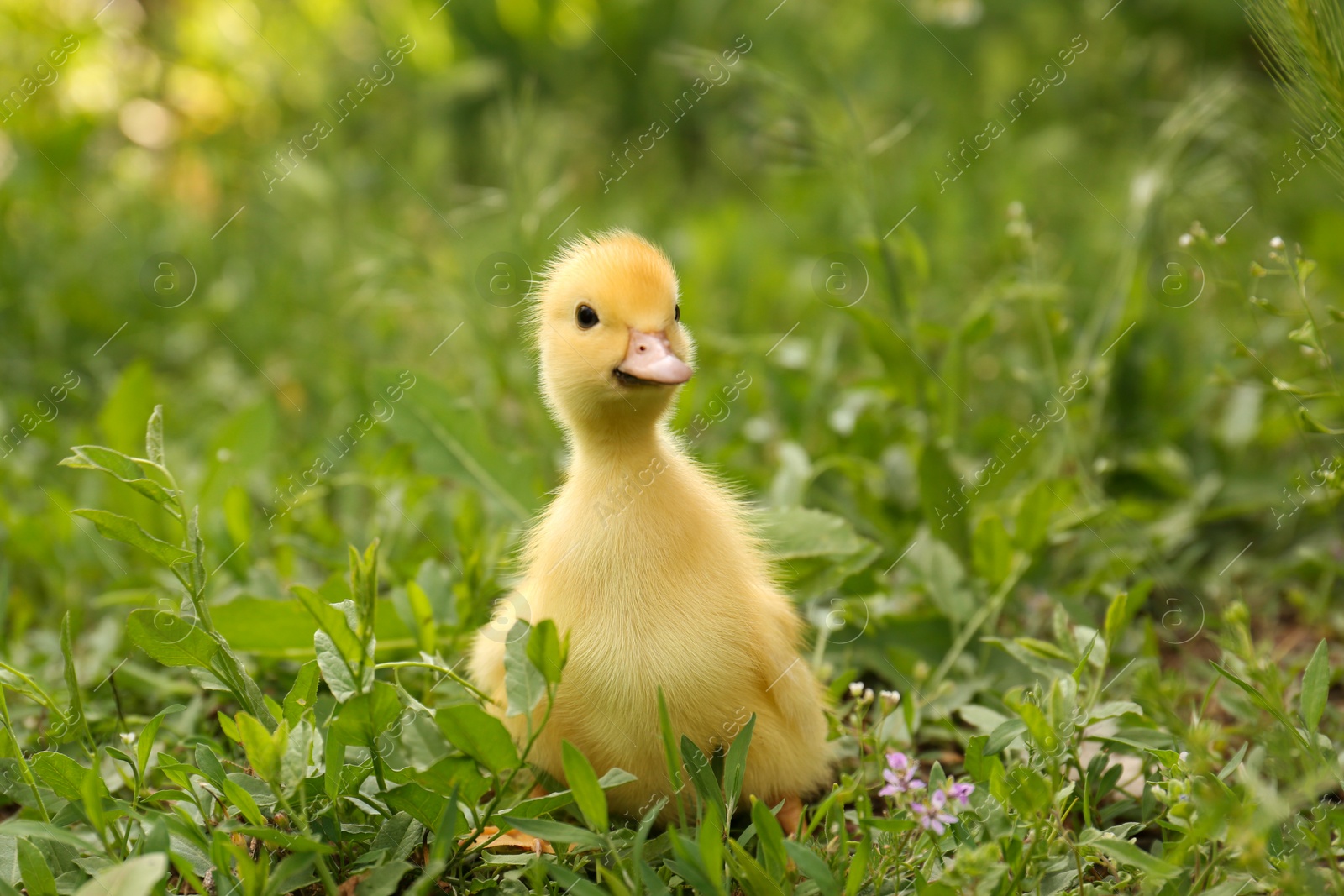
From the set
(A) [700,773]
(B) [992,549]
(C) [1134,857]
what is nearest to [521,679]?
(A) [700,773]

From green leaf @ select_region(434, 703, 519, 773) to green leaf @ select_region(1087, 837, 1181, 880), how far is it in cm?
102

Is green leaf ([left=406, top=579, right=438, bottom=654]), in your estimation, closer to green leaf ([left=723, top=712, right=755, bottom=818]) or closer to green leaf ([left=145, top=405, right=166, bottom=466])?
green leaf ([left=145, top=405, right=166, bottom=466])

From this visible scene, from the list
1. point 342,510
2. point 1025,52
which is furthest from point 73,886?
point 1025,52

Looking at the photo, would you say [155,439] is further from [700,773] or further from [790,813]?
[790,813]

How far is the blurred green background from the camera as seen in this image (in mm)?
3146

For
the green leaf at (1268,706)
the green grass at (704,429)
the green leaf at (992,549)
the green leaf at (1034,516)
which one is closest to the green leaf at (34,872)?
the green grass at (704,429)

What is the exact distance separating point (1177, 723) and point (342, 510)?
9.05 feet

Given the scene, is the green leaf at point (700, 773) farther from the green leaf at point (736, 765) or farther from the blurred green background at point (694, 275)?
the blurred green background at point (694, 275)

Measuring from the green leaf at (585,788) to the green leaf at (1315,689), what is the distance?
4.17ft

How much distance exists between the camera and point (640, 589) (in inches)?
82.3

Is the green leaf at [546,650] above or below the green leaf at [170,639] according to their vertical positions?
below

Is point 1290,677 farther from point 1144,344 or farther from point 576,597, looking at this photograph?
point 576,597

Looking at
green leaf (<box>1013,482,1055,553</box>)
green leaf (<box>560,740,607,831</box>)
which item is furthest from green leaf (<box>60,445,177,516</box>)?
green leaf (<box>1013,482,1055,553</box>)

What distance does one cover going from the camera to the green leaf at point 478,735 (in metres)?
1.84
